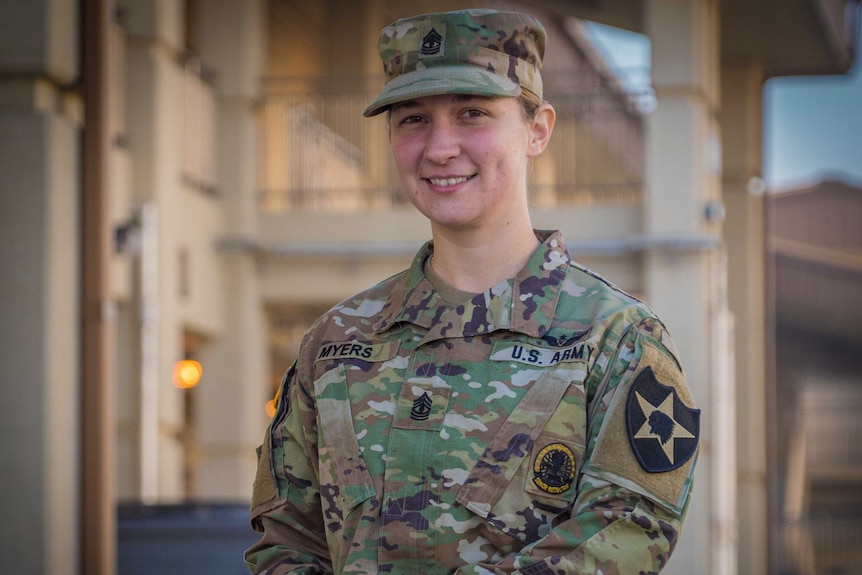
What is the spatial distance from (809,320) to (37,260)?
1898cm

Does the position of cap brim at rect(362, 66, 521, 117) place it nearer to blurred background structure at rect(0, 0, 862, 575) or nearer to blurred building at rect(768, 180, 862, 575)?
blurred background structure at rect(0, 0, 862, 575)

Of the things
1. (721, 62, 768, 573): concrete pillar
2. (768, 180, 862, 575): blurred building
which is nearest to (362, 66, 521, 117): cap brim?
(721, 62, 768, 573): concrete pillar

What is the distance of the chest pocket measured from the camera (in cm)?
279

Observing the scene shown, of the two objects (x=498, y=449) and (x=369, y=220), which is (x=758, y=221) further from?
(x=498, y=449)

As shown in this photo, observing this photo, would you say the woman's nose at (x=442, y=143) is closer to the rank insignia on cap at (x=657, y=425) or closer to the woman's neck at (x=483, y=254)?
the woman's neck at (x=483, y=254)

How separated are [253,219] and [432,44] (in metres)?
11.8

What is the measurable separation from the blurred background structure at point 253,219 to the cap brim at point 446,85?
16.2 ft

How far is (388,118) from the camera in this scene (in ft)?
9.95

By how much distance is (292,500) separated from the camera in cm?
306

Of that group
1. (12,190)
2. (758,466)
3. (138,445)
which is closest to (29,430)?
(12,190)

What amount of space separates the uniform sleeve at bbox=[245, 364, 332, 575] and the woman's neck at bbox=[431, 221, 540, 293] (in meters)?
0.37

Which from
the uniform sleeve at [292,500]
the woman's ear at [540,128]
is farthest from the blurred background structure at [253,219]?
the woman's ear at [540,128]

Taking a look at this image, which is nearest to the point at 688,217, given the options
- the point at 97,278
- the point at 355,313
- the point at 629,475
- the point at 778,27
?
the point at 778,27

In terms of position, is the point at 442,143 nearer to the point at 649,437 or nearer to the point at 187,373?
the point at 649,437
